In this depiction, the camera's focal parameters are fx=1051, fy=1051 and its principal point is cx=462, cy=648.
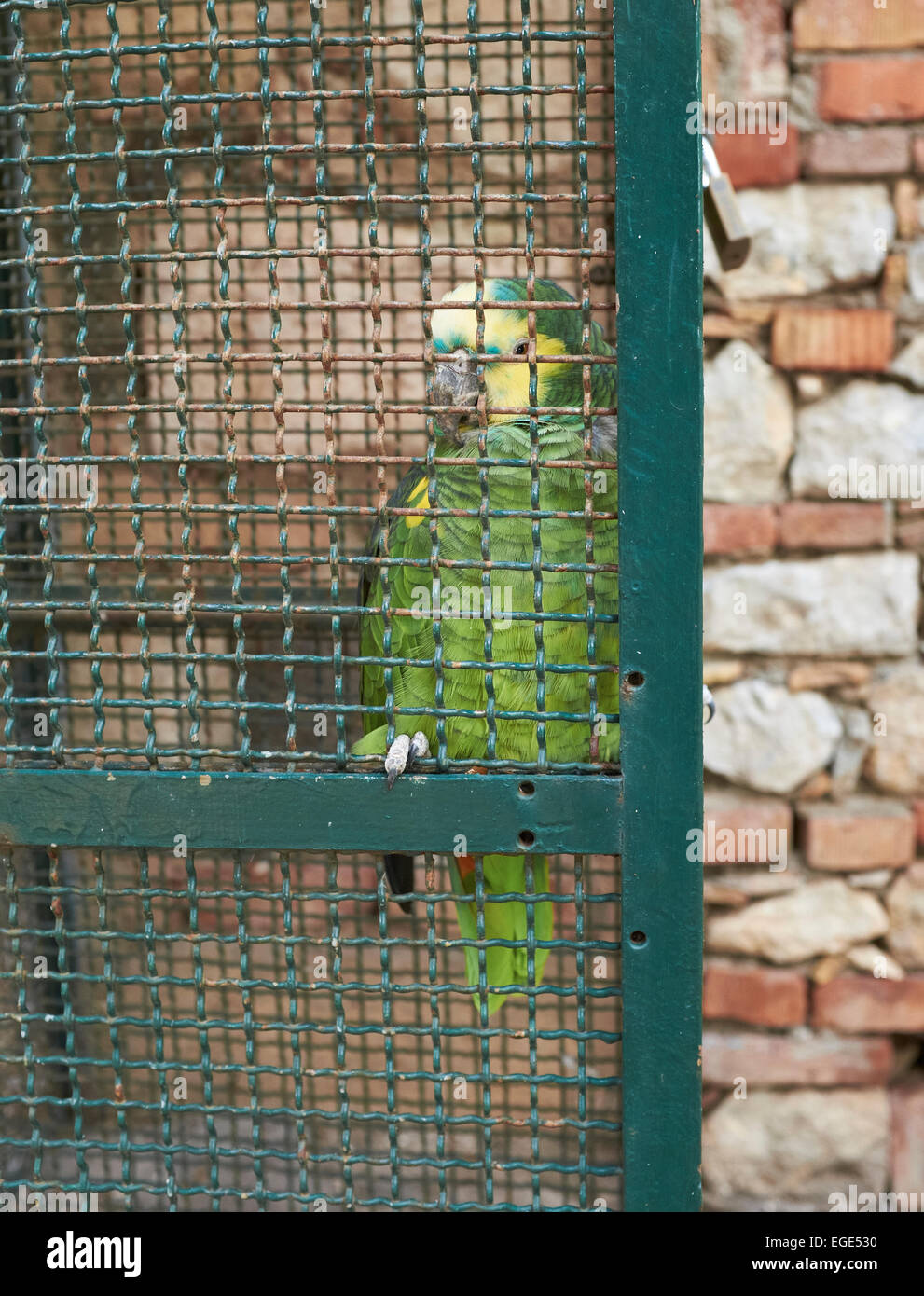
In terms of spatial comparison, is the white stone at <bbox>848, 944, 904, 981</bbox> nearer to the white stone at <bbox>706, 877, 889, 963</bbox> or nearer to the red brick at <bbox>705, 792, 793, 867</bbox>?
the white stone at <bbox>706, 877, 889, 963</bbox>

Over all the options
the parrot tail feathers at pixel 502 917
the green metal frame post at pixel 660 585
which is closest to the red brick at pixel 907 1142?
the parrot tail feathers at pixel 502 917

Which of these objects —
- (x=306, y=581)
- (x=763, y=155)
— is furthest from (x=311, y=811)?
(x=763, y=155)

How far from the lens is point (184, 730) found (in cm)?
144

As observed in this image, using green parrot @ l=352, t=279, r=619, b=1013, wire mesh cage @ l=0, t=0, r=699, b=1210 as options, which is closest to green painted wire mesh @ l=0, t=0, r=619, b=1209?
wire mesh cage @ l=0, t=0, r=699, b=1210

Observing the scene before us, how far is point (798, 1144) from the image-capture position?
139cm

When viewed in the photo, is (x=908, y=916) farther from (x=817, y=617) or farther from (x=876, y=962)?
(x=817, y=617)

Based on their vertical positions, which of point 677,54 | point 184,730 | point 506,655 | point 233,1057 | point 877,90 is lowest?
point 233,1057

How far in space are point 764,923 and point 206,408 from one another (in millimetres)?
1018

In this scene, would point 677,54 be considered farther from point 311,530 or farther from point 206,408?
point 311,530

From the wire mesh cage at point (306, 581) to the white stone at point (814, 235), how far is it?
0.20 meters

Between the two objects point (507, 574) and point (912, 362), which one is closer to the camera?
point (507, 574)

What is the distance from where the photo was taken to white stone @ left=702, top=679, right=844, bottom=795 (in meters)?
1.34

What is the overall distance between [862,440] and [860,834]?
0.50m

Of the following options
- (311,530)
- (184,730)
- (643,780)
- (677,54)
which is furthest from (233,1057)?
(677,54)
